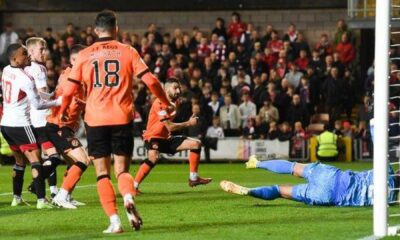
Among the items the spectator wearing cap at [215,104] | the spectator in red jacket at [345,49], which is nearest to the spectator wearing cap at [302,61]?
the spectator in red jacket at [345,49]

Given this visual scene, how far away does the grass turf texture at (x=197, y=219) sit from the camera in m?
11.5

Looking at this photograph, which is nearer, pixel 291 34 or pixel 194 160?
pixel 194 160

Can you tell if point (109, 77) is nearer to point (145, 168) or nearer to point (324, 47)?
point (145, 168)

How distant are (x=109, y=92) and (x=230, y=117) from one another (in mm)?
19866

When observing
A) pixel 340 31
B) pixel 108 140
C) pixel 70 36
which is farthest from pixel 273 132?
pixel 108 140

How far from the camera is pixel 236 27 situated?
114 ft

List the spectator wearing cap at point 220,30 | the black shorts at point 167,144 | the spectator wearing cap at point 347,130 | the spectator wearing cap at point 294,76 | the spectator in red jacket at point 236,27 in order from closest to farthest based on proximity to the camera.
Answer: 1. the black shorts at point 167,144
2. the spectator wearing cap at point 347,130
3. the spectator wearing cap at point 294,76
4. the spectator wearing cap at point 220,30
5. the spectator in red jacket at point 236,27

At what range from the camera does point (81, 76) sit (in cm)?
1190

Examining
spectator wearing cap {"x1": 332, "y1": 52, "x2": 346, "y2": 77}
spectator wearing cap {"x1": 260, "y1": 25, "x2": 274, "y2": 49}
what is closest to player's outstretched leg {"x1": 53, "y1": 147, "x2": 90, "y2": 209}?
spectator wearing cap {"x1": 332, "y1": 52, "x2": 346, "y2": 77}

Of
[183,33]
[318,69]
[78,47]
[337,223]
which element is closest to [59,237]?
[337,223]

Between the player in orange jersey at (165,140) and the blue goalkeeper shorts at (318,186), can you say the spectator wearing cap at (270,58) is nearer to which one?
the player in orange jersey at (165,140)

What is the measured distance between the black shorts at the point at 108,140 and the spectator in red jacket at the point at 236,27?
906 inches

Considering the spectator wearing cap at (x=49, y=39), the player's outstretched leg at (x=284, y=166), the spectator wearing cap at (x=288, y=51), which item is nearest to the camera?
the player's outstretched leg at (x=284, y=166)

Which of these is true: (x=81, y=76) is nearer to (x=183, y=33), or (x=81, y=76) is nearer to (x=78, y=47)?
(x=78, y=47)
